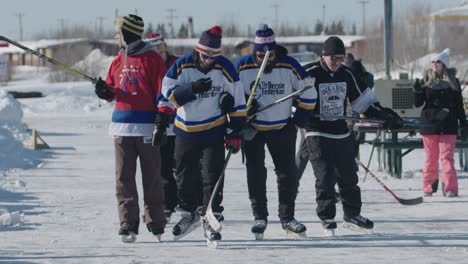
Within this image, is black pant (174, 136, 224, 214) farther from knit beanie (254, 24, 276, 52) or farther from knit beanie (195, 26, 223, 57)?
knit beanie (254, 24, 276, 52)

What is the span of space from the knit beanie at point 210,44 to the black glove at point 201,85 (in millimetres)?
244

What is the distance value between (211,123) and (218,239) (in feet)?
2.90

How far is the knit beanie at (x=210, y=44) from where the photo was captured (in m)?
9.77

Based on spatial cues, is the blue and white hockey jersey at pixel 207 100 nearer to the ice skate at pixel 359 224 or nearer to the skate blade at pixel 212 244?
the skate blade at pixel 212 244

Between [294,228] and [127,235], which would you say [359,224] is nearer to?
[294,228]

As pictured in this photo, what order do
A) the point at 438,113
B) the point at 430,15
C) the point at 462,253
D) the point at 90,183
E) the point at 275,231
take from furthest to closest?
the point at 430,15 < the point at 90,183 < the point at 438,113 < the point at 275,231 < the point at 462,253

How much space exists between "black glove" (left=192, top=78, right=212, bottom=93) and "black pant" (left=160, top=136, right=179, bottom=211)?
1.69 m

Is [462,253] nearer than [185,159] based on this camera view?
Yes

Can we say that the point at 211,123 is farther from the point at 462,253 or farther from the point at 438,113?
the point at 438,113

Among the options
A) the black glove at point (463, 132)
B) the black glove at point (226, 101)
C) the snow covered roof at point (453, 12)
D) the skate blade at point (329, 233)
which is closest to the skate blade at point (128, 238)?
the black glove at point (226, 101)

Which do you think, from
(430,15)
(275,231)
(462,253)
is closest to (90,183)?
(275,231)

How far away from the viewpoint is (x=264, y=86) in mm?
10273

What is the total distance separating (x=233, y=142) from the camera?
988 cm

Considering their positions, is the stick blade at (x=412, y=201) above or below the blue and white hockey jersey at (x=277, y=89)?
below
